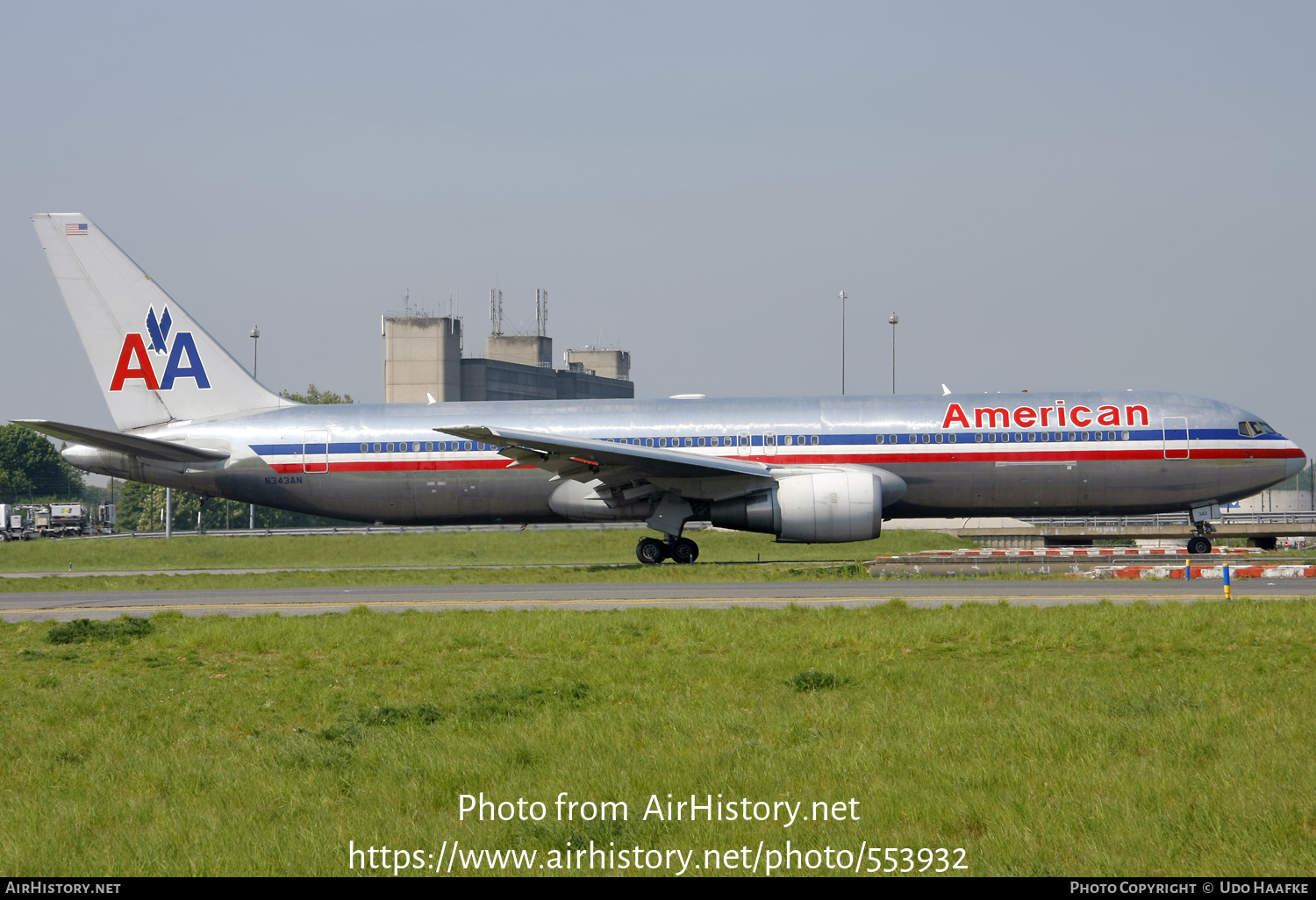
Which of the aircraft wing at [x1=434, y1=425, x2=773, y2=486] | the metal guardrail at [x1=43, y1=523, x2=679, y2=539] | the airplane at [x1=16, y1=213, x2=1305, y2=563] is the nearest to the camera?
the aircraft wing at [x1=434, y1=425, x2=773, y2=486]

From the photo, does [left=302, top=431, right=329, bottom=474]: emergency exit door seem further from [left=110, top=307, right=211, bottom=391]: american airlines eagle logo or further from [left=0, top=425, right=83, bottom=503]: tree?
[left=0, top=425, right=83, bottom=503]: tree

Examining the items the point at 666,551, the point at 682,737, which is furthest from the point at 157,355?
the point at 682,737

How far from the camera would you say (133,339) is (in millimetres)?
32500

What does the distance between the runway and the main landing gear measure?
→ 568 centimetres

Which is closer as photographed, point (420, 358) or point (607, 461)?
point (607, 461)

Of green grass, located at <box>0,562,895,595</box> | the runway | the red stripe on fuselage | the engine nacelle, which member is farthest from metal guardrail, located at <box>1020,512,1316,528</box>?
the runway

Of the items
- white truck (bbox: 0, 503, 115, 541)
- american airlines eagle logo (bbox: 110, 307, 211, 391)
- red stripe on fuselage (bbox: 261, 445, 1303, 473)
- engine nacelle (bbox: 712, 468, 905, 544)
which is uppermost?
american airlines eagle logo (bbox: 110, 307, 211, 391)

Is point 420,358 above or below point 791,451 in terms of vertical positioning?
above

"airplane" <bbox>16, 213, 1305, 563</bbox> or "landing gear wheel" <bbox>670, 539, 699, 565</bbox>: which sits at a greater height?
"airplane" <bbox>16, 213, 1305, 563</bbox>

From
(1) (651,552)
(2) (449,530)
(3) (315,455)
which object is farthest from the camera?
(2) (449,530)

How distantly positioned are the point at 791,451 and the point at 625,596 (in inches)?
378

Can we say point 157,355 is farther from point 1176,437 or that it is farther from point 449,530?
point 1176,437

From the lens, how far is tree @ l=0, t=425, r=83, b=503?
378ft
